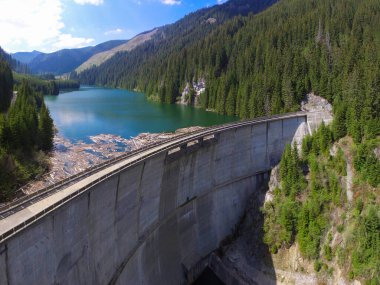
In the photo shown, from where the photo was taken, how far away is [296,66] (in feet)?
249

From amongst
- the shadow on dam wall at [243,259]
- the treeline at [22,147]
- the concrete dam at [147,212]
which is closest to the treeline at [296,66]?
the concrete dam at [147,212]

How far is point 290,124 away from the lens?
5116cm

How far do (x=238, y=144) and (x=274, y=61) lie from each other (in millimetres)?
49310

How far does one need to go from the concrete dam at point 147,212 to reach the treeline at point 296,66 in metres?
11.6

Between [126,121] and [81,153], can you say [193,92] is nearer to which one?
[126,121]

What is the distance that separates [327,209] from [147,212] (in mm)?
20728

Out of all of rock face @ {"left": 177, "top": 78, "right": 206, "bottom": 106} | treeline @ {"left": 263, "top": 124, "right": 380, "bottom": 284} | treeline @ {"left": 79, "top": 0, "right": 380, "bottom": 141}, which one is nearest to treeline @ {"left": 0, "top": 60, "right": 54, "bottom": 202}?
treeline @ {"left": 263, "top": 124, "right": 380, "bottom": 284}

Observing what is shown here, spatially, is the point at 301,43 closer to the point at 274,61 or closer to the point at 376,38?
the point at 274,61

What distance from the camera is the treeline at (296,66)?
173 feet

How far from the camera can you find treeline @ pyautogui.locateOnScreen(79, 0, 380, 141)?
52831 mm

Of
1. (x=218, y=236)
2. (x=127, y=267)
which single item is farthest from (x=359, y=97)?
(x=127, y=267)

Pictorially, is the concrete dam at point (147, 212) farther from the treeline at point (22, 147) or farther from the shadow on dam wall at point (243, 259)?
the treeline at point (22, 147)

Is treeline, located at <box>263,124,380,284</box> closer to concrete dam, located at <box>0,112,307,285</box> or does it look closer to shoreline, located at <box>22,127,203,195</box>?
concrete dam, located at <box>0,112,307,285</box>

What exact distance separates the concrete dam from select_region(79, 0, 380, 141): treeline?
1156 cm
